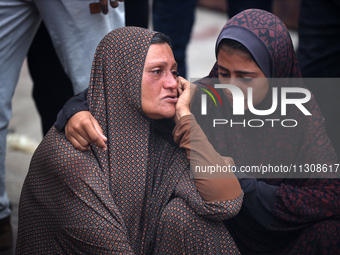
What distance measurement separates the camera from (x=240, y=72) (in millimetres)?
2379

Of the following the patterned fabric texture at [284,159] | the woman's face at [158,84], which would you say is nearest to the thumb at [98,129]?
the woman's face at [158,84]

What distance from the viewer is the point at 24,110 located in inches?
185

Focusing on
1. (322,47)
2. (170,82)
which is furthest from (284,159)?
(322,47)

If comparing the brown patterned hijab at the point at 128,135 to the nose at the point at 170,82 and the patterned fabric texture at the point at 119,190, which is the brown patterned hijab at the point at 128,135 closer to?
the patterned fabric texture at the point at 119,190

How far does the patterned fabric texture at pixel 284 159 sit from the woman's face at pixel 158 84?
311 millimetres

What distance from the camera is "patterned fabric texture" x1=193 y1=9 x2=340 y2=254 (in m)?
2.15

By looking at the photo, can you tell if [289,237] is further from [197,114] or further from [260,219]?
[197,114]

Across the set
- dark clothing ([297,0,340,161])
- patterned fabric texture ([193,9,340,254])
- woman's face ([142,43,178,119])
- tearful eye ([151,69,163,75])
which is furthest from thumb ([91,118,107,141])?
dark clothing ([297,0,340,161])

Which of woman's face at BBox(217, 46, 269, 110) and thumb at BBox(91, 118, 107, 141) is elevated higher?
woman's face at BBox(217, 46, 269, 110)

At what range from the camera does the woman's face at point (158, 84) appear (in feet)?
7.20

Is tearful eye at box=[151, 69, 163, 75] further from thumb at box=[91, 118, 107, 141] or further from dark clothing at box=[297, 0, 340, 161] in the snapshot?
dark clothing at box=[297, 0, 340, 161]

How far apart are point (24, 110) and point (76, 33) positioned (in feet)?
7.20

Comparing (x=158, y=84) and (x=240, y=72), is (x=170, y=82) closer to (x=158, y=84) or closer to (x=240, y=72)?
(x=158, y=84)

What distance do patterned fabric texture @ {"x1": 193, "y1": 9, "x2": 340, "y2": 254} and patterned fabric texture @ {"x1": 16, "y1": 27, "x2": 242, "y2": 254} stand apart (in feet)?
0.75
